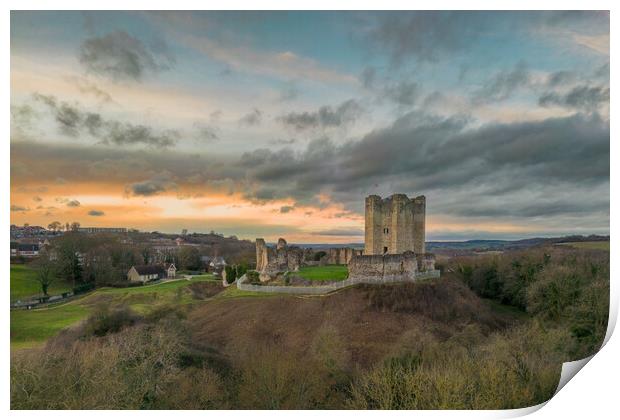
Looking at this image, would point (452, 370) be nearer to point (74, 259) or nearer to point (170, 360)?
point (170, 360)

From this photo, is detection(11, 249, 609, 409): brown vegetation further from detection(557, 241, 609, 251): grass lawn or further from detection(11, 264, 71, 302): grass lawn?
detection(11, 264, 71, 302): grass lawn

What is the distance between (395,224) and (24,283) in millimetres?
20186

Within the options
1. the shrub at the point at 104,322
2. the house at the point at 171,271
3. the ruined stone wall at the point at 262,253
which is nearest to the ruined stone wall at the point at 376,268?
the ruined stone wall at the point at 262,253

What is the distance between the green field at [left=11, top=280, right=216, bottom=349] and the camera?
15891mm

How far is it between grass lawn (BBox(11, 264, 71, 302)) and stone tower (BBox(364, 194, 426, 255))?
719 inches

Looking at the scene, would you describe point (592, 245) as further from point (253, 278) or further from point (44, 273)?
point (44, 273)

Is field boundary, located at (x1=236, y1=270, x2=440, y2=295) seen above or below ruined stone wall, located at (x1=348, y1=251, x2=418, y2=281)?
below

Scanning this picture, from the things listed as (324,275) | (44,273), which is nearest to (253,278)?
(324,275)

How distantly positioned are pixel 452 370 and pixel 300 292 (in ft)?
33.0

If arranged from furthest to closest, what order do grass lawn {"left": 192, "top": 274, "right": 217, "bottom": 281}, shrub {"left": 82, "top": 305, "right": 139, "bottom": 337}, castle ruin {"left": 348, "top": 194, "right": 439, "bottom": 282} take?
grass lawn {"left": 192, "top": 274, "right": 217, "bottom": 281}, castle ruin {"left": 348, "top": 194, "right": 439, "bottom": 282}, shrub {"left": 82, "top": 305, "right": 139, "bottom": 337}

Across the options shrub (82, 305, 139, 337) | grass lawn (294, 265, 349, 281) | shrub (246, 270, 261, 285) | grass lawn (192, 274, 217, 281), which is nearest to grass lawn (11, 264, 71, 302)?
shrub (82, 305, 139, 337)

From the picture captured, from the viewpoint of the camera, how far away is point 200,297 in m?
25.3

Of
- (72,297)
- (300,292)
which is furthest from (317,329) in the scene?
(72,297)

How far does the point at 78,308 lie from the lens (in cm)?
2048
